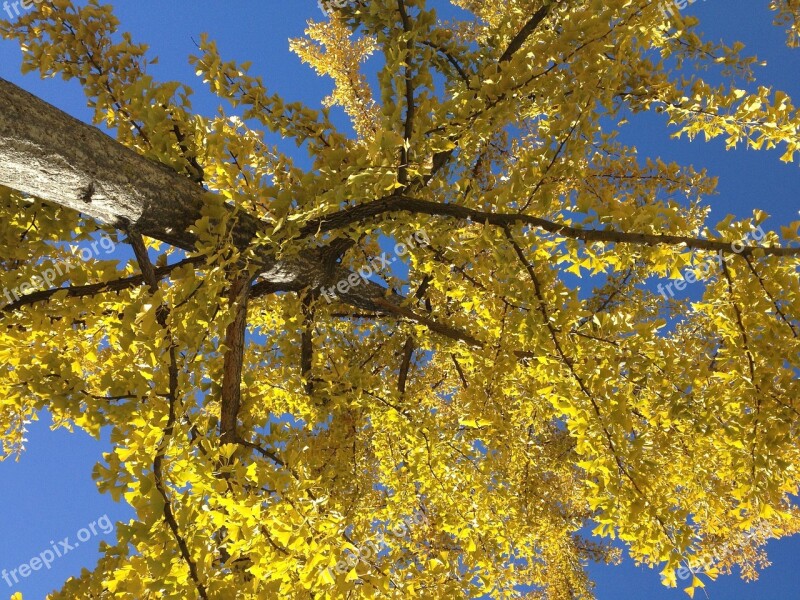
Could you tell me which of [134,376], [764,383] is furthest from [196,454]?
[764,383]

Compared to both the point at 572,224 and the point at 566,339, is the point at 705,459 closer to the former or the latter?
the point at 566,339

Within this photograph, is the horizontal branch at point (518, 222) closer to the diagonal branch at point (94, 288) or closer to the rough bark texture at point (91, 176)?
the rough bark texture at point (91, 176)

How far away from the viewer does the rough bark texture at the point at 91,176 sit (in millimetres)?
1550

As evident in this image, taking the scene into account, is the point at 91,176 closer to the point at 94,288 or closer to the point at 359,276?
the point at 94,288

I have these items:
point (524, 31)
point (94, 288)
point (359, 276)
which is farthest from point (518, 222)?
point (94, 288)

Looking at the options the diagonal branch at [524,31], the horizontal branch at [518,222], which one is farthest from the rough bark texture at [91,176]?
the diagonal branch at [524,31]

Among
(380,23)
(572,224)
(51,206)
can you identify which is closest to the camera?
(572,224)

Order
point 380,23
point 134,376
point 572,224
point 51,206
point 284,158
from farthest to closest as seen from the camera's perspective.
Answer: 1. point 284,158
2. point 51,206
3. point 380,23
4. point 572,224
5. point 134,376

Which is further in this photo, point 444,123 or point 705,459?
point 705,459

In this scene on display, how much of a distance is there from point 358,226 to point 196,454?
1144mm

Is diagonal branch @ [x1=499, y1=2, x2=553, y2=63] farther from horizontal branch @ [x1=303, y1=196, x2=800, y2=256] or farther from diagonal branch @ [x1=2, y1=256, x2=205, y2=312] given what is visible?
diagonal branch @ [x1=2, y1=256, x2=205, y2=312]

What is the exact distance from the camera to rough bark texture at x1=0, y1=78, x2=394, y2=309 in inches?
61.0

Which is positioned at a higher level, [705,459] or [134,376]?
[134,376]

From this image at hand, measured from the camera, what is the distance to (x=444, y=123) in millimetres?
2014
